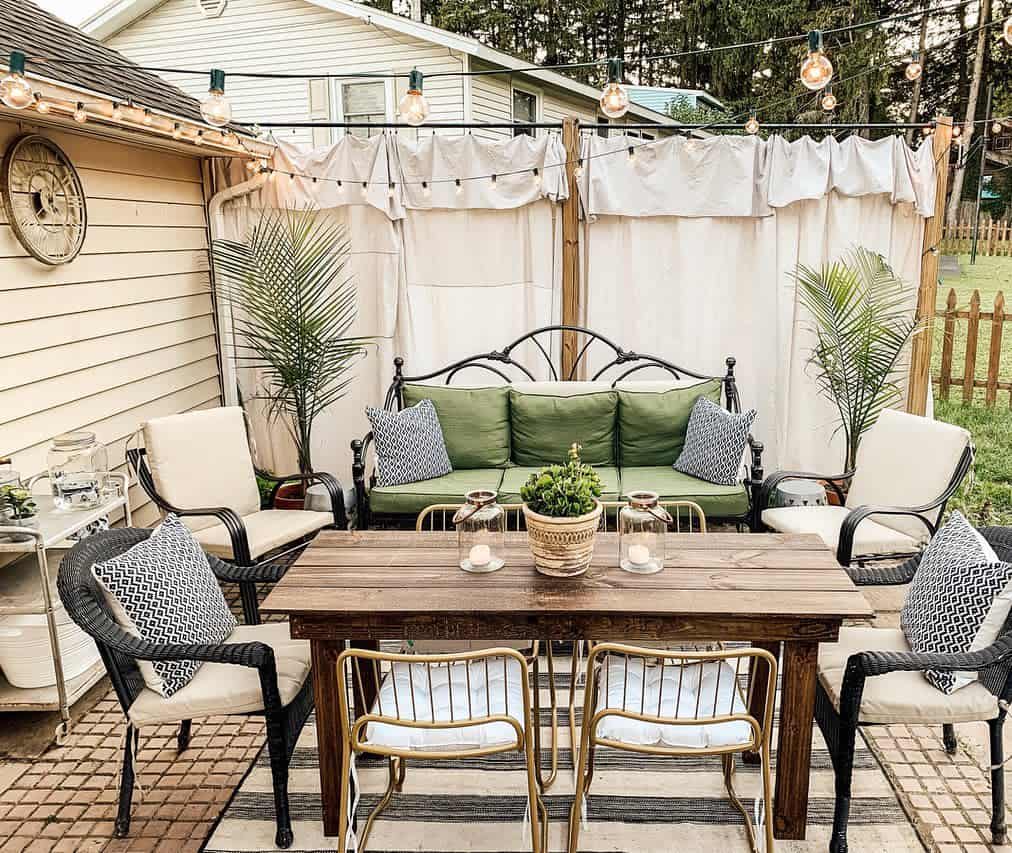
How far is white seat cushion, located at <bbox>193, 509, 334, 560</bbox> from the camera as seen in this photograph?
3.80 m

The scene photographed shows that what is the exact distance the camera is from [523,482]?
4297 millimetres

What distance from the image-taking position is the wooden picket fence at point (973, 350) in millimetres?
5773

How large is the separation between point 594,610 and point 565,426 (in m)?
2.39

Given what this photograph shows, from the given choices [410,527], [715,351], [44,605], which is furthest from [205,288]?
[715,351]

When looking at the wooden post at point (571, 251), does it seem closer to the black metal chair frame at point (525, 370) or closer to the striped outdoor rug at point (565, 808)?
the black metal chair frame at point (525, 370)

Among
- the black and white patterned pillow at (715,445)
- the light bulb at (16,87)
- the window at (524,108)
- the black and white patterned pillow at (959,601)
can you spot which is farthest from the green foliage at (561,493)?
the window at (524,108)

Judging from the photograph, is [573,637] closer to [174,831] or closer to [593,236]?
[174,831]

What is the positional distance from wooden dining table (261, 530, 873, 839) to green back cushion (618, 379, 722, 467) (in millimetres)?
1927

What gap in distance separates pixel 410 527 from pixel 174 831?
2060 millimetres

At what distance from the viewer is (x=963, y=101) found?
31.3 ft

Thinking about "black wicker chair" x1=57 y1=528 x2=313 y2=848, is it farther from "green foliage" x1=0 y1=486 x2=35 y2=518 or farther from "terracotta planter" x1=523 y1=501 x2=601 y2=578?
"terracotta planter" x1=523 y1=501 x2=601 y2=578

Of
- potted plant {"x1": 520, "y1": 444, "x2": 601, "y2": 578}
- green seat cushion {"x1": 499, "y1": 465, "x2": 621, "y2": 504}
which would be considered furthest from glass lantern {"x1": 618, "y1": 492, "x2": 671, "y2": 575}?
green seat cushion {"x1": 499, "y1": 465, "x2": 621, "y2": 504}

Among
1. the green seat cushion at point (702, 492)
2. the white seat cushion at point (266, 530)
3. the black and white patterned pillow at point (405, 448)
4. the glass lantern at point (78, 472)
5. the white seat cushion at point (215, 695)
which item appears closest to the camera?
the white seat cushion at point (215, 695)

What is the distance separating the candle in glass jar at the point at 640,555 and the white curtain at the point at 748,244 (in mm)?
2912
